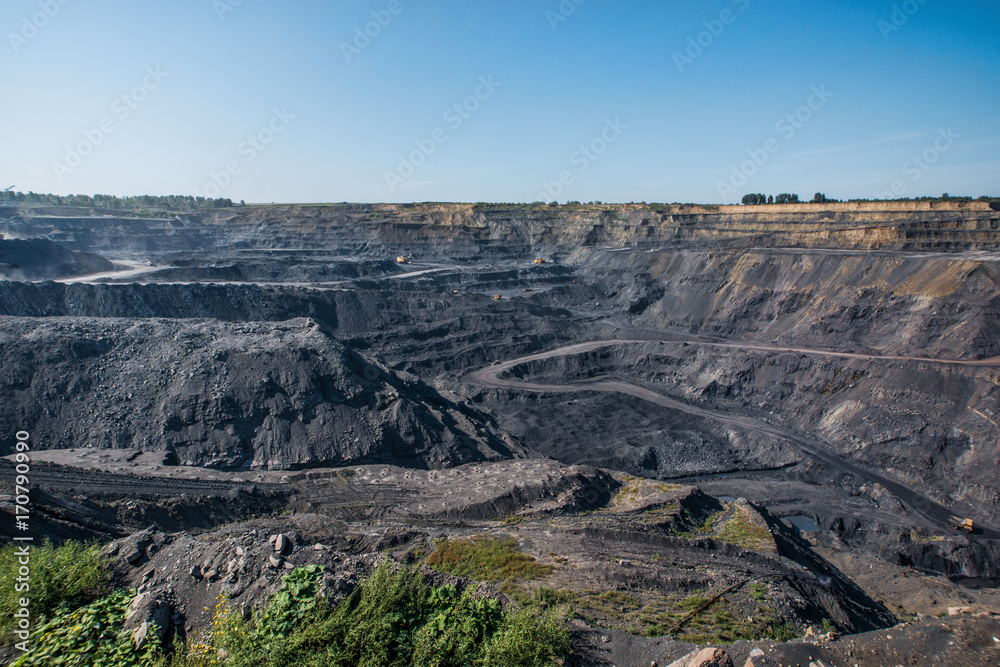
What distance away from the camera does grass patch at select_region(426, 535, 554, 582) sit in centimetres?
1477

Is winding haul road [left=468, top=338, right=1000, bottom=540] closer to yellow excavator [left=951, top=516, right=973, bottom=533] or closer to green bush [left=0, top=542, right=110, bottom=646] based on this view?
yellow excavator [left=951, top=516, right=973, bottom=533]

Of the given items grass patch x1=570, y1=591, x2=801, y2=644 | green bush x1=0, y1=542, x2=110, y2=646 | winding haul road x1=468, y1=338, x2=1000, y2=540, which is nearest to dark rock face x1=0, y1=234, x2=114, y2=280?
winding haul road x1=468, y1=338, x2=1000, y2=540

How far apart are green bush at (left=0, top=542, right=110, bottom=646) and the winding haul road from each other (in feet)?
94.8

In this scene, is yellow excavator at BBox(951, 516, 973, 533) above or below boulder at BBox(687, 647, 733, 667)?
below

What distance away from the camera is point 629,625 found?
12398mm

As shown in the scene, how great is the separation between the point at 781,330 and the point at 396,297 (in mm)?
33780

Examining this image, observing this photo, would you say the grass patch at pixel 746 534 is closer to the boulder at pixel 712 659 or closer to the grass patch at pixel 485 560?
the grass patch at pixel 485 560

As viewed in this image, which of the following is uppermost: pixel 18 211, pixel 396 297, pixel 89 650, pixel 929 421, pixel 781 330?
pixel 18 211

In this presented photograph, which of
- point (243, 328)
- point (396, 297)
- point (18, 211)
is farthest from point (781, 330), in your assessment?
point (18, 211)

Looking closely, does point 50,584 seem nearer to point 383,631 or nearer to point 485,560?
point 383,631

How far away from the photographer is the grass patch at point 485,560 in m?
14.8

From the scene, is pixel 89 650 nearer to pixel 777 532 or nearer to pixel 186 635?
pixel 186 635

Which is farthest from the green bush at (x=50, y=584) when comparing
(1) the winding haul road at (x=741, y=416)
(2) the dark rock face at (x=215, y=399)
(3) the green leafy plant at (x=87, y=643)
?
(1) the winding haul road at (x=741, y=416)

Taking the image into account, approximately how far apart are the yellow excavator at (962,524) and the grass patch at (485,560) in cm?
1986
